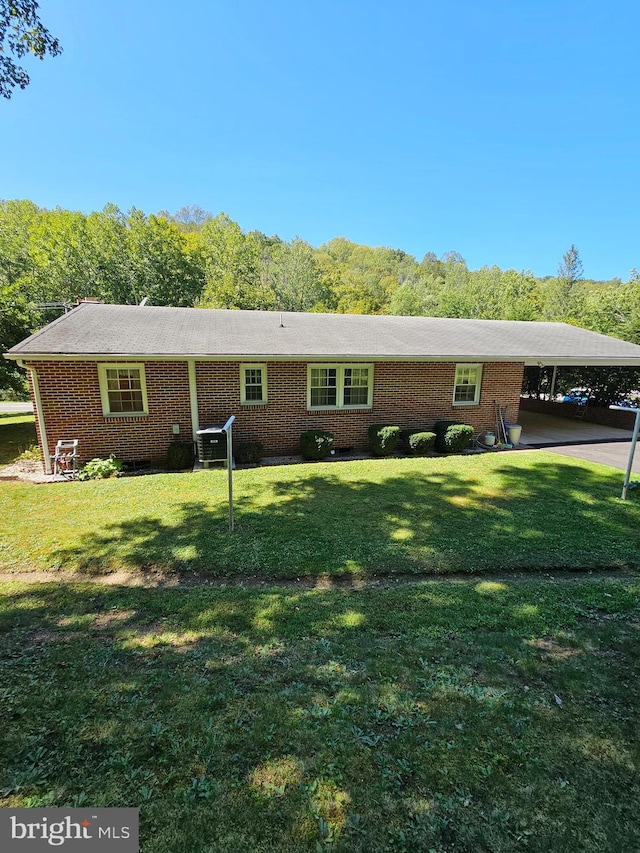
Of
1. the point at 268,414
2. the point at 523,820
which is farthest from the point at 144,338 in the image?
the point at 523,820

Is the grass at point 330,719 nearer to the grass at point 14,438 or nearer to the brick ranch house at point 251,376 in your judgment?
the brick ranch house at point 251,376

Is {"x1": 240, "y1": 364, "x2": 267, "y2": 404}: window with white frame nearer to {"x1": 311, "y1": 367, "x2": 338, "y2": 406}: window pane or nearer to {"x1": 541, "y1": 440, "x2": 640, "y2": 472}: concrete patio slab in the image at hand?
{"x1": 311, "y1": 367, "x2": 338, "y2": 406}: window pane

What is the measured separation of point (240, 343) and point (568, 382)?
627 inches

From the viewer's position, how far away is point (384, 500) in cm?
729

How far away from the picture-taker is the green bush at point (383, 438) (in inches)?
421

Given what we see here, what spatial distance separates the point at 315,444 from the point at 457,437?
4076mm

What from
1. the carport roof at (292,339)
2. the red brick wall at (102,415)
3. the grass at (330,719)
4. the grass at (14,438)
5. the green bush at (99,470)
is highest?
the carport roof at (292,339)

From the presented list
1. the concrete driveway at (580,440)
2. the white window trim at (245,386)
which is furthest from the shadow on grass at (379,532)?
the concrete driveway at (580,440)

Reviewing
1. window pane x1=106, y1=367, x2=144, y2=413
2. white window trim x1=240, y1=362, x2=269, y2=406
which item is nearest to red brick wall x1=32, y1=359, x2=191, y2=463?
window pane x1=106, y1=367, x2=144, y2=413

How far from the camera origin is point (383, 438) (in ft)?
35.0

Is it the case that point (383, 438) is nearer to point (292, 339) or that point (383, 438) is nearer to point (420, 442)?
point (420, 442)

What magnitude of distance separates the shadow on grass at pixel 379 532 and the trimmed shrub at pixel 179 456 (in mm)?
2125

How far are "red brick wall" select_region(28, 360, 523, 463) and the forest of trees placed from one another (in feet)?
23.1

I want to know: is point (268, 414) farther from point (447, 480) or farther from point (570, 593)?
point (570, 593)
